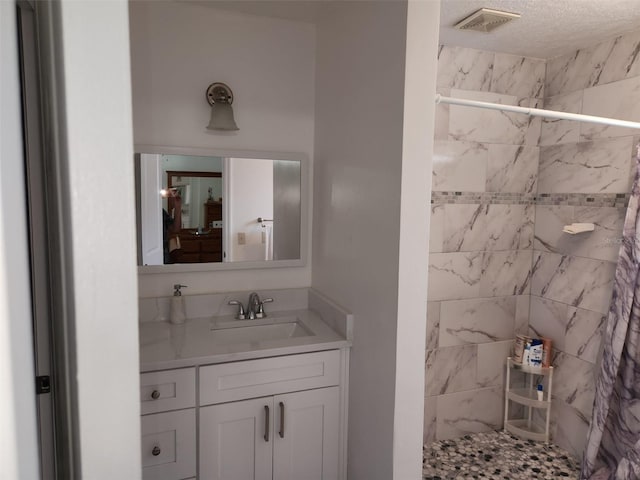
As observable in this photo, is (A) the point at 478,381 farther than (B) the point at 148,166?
Yes

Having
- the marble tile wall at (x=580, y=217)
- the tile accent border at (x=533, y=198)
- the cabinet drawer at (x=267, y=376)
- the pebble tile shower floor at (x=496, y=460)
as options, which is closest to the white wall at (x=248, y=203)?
the cabinet drawer at (x=267, y=376)

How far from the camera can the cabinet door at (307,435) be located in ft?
6.22

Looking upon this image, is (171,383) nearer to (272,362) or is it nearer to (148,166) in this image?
(272,362)

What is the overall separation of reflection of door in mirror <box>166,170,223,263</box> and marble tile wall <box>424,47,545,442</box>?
4.11 feet

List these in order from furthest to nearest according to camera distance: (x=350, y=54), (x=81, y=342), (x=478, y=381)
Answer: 1. (x=478, y=381)
2. (x=350, y=54)
3. (x=81, y=342)

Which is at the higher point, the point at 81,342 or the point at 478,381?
the point at 81,342

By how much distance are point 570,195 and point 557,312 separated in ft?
2.34

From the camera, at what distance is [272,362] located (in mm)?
1853

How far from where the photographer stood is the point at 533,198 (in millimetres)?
2799

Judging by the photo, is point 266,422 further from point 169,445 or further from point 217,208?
point 217,208

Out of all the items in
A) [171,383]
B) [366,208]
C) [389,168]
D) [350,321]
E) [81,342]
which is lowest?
[171,383]

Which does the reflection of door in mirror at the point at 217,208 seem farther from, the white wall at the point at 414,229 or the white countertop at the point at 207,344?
A: the white wall at the point at 414,229

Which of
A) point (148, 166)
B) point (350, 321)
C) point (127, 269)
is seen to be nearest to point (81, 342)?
point (127, 269)

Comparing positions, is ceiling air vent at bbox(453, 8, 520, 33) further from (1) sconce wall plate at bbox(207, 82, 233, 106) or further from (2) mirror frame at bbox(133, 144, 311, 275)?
(1) sconce wall plate at bbox(207, 82, 233, 106)
